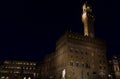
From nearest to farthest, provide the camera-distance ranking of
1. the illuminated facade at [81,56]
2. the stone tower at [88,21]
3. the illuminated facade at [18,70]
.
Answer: the illuminated facade at [81,56] < the stone tower at [88,21] < the illuminated facade at [18,70]

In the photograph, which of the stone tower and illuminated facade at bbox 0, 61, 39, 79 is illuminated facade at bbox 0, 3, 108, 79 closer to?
the stone tower

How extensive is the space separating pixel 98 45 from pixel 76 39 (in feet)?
59.0

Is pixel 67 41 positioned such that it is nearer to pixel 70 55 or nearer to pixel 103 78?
pixel 70 55

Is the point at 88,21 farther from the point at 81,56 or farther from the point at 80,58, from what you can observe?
the point at 80,58

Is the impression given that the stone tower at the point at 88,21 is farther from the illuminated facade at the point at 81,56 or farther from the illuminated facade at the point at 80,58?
the illuminated facade at the point at 80,58

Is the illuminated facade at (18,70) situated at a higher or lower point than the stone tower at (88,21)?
lower

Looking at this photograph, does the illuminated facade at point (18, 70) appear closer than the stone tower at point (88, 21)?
No

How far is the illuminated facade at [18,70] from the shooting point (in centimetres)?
14379

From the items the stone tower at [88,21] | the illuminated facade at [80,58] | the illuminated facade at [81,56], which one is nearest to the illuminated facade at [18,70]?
the illuminated facade at [81,56]

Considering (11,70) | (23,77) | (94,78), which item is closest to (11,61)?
(11,70)

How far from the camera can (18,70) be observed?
149750 millimetres

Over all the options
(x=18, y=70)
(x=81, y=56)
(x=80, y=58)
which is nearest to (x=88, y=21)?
(x=81, y=56)

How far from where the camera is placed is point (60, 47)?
353ft

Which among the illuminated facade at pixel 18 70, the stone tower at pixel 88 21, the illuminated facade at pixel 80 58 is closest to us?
the illuminated facade at pixel 80 58
